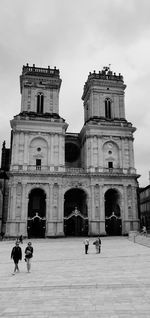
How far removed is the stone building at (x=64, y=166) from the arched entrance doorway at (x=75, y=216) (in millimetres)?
186

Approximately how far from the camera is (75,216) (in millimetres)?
49656

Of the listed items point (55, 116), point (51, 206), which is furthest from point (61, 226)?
point (55, 116)

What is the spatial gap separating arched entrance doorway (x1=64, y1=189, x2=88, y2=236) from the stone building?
19cm

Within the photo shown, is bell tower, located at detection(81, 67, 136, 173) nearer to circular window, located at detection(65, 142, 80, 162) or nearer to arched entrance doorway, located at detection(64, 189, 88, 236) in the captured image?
circular window, located at detection(65, 142, 80, 162)

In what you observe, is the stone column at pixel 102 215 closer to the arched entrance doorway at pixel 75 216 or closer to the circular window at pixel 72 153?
the arched entrance doorway at pixel 75 216

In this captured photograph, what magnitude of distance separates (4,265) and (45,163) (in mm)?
31318

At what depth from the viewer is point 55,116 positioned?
51688 millimetres

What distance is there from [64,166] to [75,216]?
935 cm

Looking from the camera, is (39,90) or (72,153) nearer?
(39,90)

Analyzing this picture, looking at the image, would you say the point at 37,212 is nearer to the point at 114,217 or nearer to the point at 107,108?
the point at 114,217

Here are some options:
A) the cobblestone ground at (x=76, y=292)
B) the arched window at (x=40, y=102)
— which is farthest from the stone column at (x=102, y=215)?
the cobblestone ground at (x=76, y=292)

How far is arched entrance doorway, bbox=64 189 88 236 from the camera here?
5076 cm

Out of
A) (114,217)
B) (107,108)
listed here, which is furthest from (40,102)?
(114,217)

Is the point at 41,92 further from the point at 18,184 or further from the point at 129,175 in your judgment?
the point at 129,175
